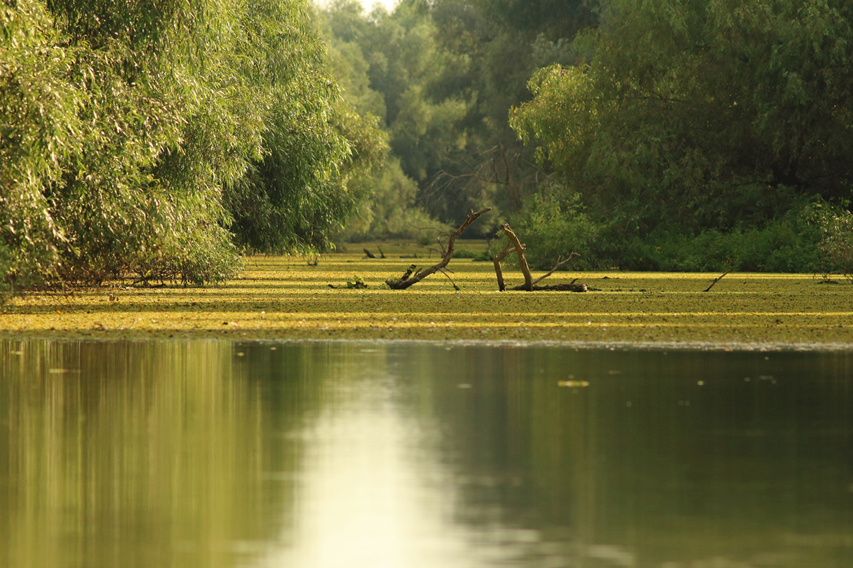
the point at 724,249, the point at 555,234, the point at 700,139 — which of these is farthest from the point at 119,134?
the point at 700,139

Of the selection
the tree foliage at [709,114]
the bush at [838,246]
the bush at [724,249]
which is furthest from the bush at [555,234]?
the bush at [838,246]

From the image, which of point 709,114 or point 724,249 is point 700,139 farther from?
point 724,249

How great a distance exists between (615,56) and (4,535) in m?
40.2

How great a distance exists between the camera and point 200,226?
81.6 ft

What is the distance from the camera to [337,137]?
3331cm

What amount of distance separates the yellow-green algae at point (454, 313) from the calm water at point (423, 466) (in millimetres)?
3853

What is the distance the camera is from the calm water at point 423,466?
4953 millimetres

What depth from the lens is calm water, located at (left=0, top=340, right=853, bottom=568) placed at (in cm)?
495

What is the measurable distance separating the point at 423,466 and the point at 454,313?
510 inches

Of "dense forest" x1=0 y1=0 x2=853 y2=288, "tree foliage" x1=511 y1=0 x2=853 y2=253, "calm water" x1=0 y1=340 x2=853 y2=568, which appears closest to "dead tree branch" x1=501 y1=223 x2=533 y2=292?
"dense forest" x1=0 y1=0 x2=853 y2=288

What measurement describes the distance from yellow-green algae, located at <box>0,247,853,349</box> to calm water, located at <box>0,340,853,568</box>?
12.6 feet

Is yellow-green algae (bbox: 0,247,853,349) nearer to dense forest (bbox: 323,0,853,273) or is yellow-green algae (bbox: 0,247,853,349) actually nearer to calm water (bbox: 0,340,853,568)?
calm water (bbox: 0,340,853,568)

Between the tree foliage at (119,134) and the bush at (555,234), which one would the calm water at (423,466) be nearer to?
the tree foliage at (119,134)

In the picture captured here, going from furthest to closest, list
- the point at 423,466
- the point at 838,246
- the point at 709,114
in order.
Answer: the point at 709,114
the point at 838,246
the point at 423,466
